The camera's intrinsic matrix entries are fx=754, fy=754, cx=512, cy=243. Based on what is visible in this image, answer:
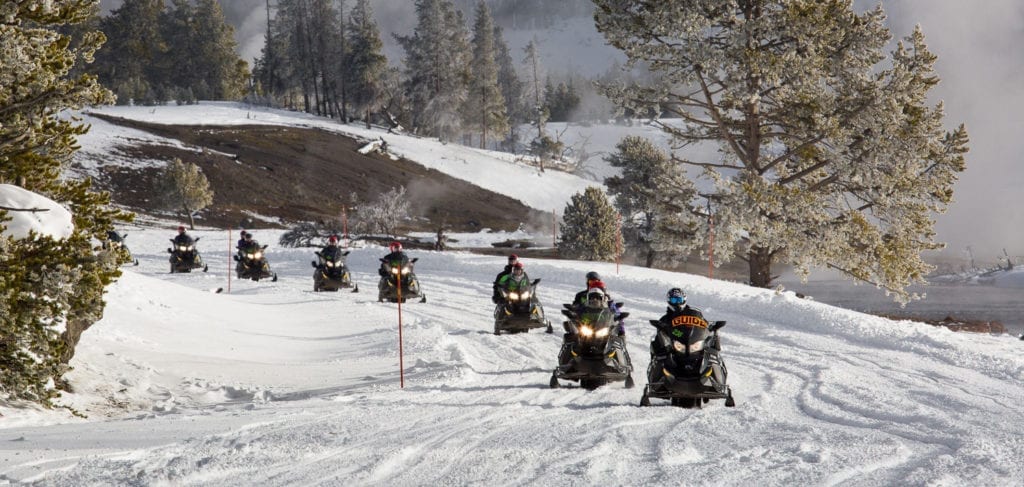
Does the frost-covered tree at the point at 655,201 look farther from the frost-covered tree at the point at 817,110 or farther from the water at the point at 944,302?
the water at the point at 944,302

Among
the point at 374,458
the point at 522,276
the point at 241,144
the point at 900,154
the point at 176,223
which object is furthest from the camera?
the point at 241,144

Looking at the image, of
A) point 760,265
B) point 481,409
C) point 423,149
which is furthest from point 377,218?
point 481,409

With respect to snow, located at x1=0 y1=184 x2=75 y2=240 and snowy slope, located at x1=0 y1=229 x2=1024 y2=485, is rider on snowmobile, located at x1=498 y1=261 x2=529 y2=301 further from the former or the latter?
snow, located at x1=0 y1=184 x2=75 y2=240

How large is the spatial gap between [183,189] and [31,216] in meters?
48.4

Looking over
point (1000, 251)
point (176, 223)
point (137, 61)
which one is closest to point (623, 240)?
Result: point (176, 223)

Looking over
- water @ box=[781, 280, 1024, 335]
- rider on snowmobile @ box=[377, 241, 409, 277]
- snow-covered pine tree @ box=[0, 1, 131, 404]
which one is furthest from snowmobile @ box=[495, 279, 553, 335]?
water @ box=[781, 280, 1024, 335]

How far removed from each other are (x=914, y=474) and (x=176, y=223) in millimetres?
→ 56886

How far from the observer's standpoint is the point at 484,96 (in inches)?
3824

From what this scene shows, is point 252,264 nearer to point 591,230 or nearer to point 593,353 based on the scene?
point 593,353

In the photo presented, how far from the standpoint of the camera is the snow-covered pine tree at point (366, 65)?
89188mm

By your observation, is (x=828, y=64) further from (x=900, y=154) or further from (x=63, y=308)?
(x=63, y=308)

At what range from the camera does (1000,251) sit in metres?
63.1

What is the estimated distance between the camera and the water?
95.1 feet

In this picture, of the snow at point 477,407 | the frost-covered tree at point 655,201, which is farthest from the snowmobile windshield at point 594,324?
the frost-covered tree at point 655,201
